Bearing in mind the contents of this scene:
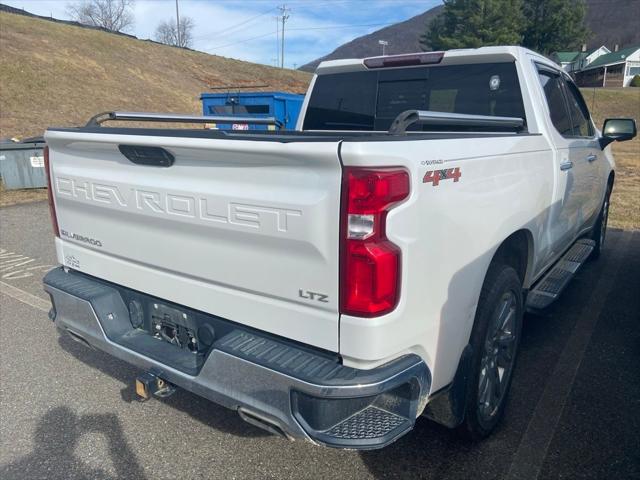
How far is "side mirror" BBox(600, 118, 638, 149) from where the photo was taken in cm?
491

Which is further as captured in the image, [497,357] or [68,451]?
[497,357]

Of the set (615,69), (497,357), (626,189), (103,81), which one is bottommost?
(626,189)

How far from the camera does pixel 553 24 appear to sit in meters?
52.7

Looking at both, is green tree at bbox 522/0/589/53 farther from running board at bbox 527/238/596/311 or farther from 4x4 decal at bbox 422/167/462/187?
4x4 decal at bbox 422/167/462/187

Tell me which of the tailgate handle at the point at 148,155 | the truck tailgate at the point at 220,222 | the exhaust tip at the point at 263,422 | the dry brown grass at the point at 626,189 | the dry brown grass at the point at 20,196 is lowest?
the dry brown grass at the point at 626,189

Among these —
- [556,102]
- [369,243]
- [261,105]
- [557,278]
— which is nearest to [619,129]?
[556,102]

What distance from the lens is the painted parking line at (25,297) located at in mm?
4828

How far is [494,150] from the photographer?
8.41ft

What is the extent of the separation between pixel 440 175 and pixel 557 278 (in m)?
2.51

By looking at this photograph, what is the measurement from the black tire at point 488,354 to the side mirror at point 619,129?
109 inches

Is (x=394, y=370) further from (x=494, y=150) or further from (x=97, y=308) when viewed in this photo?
(x=97, y=308)

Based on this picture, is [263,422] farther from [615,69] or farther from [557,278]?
[615,69]

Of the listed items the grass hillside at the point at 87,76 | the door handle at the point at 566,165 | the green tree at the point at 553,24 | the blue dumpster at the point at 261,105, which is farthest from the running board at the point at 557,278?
the green tree at the point at 553,24

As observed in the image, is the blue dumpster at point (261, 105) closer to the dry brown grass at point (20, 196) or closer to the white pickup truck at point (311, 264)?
the dry brown grass at point (20, 196)
